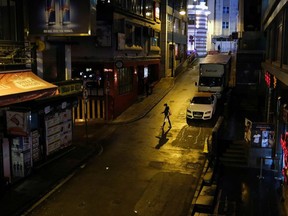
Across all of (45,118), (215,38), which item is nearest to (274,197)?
(45,118)

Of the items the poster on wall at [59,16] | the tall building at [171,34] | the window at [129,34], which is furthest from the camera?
the tall building at [171,34]

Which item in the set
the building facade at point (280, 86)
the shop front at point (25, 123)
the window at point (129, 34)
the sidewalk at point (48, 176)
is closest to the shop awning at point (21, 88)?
the shop front at point (25, 123)

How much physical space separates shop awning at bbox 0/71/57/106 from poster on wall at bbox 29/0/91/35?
95.9 inches

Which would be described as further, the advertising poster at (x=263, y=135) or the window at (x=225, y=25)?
the window at (x=225, y=25)

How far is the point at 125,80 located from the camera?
33.6m

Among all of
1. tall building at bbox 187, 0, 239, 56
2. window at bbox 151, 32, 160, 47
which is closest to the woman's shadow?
window at bbox 151, 32, 160, 47

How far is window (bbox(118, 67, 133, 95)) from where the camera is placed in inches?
1268

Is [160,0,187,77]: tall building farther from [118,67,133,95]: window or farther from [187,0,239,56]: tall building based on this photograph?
[187,0,239,56]: tall building

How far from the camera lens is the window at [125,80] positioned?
1268 inches

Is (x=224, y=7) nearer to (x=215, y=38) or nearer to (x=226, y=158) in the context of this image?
(x=215, y=38)

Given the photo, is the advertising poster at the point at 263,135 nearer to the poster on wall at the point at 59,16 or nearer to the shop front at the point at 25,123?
the poster on wall at the point at 59,16

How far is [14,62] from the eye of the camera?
16.6m

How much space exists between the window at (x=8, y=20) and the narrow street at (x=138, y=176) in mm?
7327

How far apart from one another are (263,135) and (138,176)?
22.8ft
